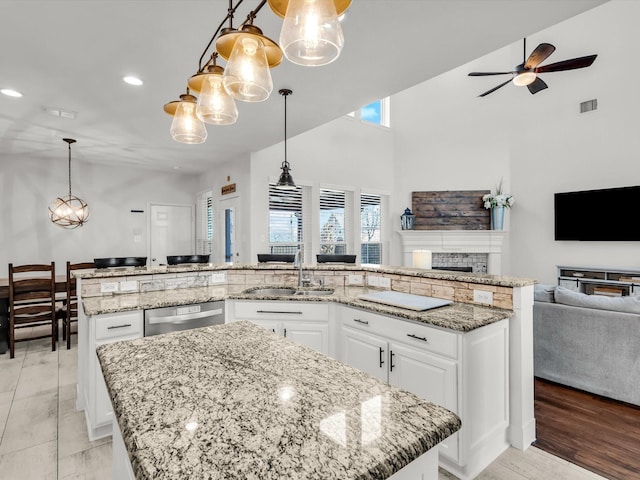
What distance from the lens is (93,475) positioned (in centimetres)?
189

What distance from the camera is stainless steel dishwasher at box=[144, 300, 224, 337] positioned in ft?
7.43

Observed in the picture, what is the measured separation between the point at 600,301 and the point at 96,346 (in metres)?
3.74

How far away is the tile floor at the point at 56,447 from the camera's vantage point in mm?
1871

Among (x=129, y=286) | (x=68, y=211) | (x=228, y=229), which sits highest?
(x=68, y=211)

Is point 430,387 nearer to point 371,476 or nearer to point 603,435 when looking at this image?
point 603,435

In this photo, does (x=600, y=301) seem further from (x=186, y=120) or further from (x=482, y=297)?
(x=186, y=120)

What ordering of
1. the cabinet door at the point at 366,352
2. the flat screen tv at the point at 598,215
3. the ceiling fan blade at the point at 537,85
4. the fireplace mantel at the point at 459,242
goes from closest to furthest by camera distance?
the cabinet door at the point at 366,352 → the ceiling fan blade at the point at 537,85 → the flat screen tv at the point at 598,215 → the fireplace mantel at the point at 459,242

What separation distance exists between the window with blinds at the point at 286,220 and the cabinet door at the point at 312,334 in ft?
10.2

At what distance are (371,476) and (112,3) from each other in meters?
2.64

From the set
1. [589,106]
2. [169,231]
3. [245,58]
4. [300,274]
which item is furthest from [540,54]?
[169,231]

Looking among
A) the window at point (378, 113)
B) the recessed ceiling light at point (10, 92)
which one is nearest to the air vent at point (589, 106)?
the window at point (378, 113)

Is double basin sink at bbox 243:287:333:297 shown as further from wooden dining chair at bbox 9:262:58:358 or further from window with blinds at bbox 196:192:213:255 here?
window with blinds at bbox 196:192:213:255

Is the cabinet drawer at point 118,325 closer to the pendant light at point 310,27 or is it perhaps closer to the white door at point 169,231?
the pendant light at point 310,27

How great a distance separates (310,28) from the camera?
0.89 m
